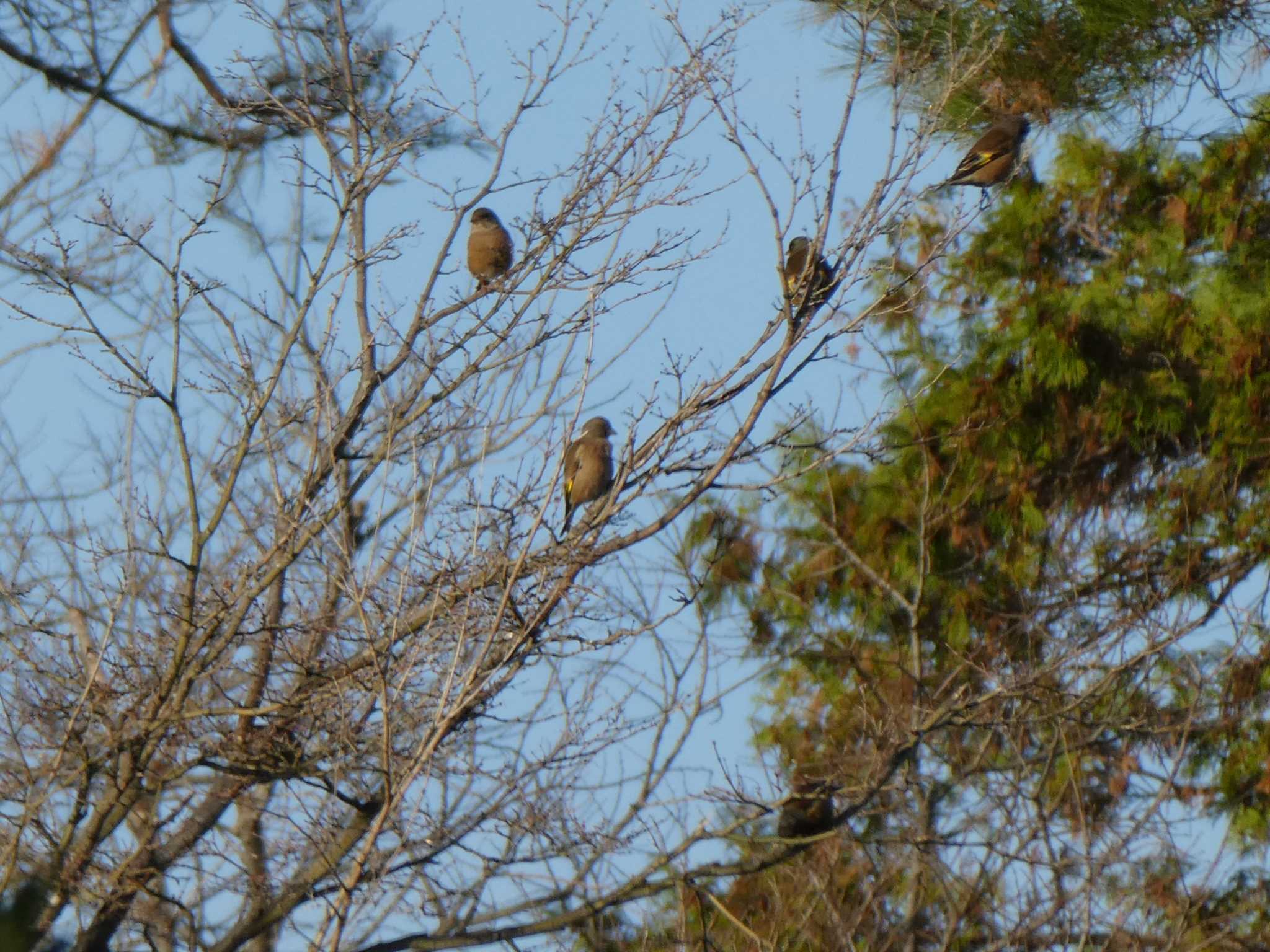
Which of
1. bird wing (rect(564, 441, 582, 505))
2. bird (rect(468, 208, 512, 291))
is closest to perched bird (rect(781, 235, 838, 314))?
bird wing (rect(564, 441, 582, 505))

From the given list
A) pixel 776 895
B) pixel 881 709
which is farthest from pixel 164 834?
pixel 881 709

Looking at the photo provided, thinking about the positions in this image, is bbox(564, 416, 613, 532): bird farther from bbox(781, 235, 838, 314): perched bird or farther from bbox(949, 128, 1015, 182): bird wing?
bbox(781, 235, 838, 314): perched bird

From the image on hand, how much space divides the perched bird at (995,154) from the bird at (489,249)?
2266 millimetres

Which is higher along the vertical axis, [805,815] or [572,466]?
[572,466]

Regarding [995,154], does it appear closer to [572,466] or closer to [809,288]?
[572,466]

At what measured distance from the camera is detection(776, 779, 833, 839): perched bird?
22.5 feet

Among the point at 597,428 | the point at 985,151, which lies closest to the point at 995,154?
the point at 985,151

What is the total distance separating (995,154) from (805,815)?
3.54 m

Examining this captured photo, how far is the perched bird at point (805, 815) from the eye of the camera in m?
6.86

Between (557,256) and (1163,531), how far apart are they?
14.6 feet

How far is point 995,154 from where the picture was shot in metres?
A: 8.61

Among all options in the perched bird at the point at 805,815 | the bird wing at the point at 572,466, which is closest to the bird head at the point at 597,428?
the bird wing at the point at 572,466

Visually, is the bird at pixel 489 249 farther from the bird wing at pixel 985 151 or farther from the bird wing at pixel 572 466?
the bird wing at pixel 985 151

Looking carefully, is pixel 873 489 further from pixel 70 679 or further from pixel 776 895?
pixel 70 679
